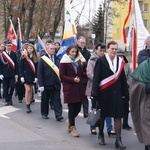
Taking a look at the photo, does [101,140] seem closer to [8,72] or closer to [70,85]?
[70,85]

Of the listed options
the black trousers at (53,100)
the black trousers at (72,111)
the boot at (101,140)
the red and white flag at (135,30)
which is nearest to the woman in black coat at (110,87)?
the boot at (101,140)

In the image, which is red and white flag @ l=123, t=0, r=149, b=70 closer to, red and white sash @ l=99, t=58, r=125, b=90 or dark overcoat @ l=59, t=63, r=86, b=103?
dark overcoat @ l=59, t=63, r=86, b=103

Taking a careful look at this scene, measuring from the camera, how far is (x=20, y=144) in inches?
309

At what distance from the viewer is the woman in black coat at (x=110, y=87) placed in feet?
25.1

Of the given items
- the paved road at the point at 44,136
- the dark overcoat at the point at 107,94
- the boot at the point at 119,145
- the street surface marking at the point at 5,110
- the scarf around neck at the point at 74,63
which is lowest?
the street surface marking at the point at 5,110

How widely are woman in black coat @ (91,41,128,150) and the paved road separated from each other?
2.11 ft

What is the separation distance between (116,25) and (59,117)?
212 feet

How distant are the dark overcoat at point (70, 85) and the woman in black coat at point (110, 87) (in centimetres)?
95

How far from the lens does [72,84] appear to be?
28.6 feet

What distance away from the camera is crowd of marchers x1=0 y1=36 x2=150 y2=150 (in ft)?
23.0

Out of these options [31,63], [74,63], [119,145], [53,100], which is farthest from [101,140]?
[31,63]

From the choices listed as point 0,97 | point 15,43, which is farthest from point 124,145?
point 15,43

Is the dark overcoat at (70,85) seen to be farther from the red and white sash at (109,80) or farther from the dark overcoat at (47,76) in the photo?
the dark overcoat at (47,76)

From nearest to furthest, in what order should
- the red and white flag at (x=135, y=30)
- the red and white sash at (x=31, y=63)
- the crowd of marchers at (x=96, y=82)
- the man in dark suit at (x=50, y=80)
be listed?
the crowd of marchers at (x=96, y=82), the red and white flag at (x=135, y=30), the man in dark suit at (x=50, y=80), the red and white sash at (x=31, y=63)
